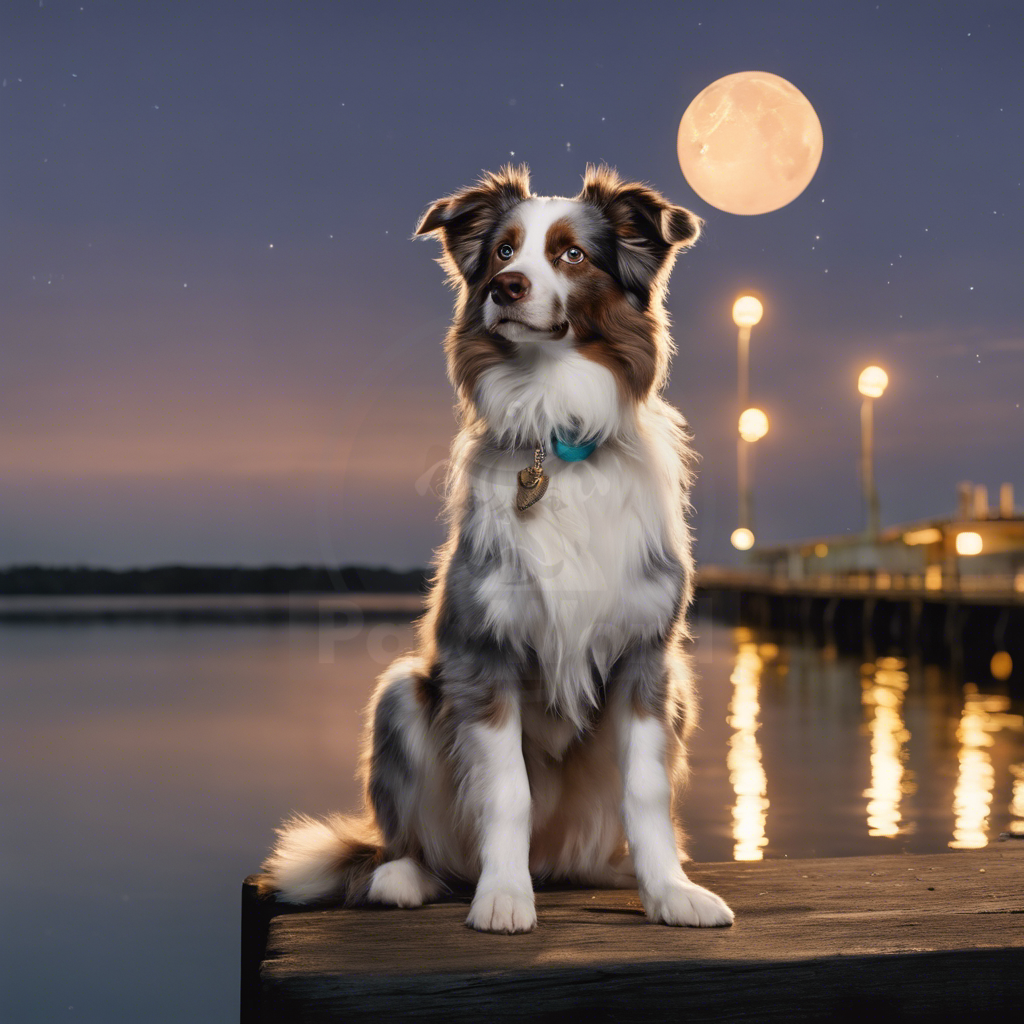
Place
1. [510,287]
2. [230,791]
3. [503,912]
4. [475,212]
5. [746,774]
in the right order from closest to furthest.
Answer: [503,912] < [510,287] < [475,212] < [230,791] < [746,774]

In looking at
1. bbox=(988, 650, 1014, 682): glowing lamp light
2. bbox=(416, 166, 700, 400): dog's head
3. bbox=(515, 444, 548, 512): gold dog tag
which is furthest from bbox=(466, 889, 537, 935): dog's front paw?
bbox=(988, 650, 1014, 682): glowing lamp light

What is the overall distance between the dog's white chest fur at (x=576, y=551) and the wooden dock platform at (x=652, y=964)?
65 centimetres

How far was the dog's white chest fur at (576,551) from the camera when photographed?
113 inches

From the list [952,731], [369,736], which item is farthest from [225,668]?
[369,736]

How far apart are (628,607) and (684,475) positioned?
52 centimetres

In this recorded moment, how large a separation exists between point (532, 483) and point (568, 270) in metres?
0.60

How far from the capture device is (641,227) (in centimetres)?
307

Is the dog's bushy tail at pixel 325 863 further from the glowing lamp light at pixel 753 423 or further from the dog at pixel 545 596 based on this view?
the glowing lamp light at pixel 753 423

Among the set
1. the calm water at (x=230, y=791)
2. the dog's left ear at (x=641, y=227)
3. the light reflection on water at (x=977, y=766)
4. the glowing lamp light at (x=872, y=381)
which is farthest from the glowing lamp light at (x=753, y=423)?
the dog's left ear at (x=641, y=227)

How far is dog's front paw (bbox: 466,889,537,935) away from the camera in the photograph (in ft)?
8.81

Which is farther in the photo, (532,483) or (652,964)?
(532,483)

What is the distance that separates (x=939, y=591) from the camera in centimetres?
3244

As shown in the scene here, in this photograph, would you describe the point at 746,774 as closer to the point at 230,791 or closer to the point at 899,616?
the point at 230,791

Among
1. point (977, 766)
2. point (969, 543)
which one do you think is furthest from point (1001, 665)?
point (977, 766)
